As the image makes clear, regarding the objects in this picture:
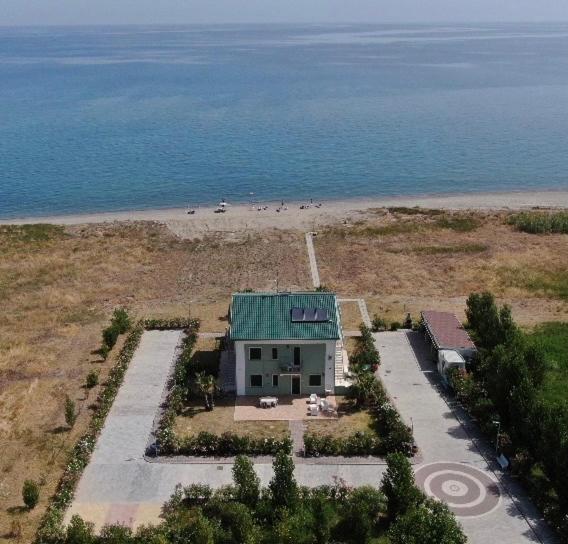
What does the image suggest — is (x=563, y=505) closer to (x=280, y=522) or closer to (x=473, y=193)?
(x=280, y=522)

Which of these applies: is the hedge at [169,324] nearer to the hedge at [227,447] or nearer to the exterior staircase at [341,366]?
the exterior staircase at [341,366]

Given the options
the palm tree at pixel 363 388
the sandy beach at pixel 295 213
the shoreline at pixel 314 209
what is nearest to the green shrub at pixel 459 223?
the sandy beach at pixel 295 213

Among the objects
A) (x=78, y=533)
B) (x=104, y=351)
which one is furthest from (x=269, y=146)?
(x=78, y=533)

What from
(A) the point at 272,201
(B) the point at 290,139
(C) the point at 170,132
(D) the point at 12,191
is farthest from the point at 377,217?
(C) the point at 170,132

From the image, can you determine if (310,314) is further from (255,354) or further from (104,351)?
(104,351)

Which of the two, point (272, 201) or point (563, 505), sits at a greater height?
point (272, 201)

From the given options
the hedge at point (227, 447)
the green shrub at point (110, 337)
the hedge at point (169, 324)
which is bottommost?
the hedge at point (227, 447)

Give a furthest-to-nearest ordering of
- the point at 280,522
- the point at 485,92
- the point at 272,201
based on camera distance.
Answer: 1. the point at 485,92
2. the point at 272,201
3. the point at 280,522
